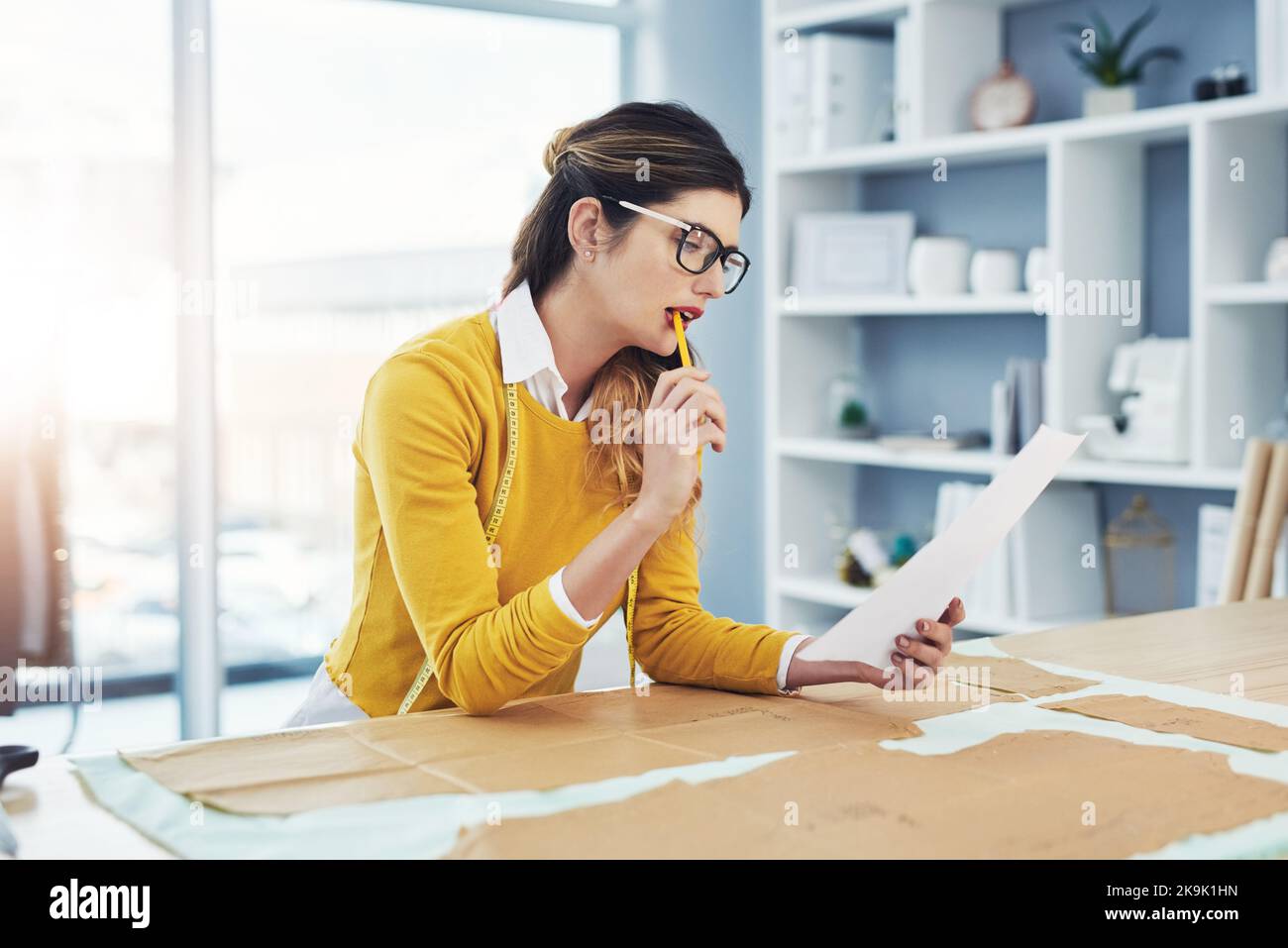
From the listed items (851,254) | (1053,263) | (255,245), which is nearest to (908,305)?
(851,254)

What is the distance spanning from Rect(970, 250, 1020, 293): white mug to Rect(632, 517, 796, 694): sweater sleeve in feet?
6.12

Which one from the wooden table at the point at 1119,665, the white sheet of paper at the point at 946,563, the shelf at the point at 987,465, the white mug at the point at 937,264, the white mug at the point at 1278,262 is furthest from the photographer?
the white mug at the point at 937,264

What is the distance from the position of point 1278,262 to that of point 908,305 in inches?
35.3

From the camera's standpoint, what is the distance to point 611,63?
398cm

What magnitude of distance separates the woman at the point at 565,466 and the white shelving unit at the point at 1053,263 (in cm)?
154

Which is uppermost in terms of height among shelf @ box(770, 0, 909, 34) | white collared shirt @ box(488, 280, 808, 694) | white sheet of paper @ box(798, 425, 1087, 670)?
shelf @ box(770, 0, 909, 34)

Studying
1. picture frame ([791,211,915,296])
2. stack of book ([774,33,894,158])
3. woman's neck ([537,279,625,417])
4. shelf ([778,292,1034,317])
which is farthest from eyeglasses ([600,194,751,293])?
stack of book ([774,33,894,158])

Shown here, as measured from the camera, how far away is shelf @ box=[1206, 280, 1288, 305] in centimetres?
259

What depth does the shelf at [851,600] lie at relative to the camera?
3.19 metres

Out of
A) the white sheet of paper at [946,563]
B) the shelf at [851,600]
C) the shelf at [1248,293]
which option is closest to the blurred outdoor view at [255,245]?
the shelf at [851,600]

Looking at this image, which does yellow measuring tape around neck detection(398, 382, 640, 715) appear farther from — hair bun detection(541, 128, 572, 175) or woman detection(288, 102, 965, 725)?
hair bun detection(541, 128, 572, 175)

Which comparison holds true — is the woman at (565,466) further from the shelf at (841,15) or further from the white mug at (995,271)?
the shelf at (841,15)
